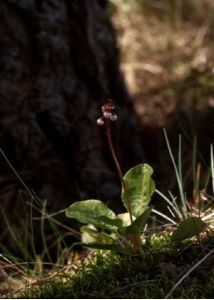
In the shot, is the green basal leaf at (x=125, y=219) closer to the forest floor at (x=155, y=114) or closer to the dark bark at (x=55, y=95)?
the forest floor at (x=155, y=114)

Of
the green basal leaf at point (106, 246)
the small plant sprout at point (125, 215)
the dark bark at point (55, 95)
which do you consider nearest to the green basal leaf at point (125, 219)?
the small plant sprout at point (125, 215)

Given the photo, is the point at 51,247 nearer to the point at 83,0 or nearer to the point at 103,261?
the point at 103,261

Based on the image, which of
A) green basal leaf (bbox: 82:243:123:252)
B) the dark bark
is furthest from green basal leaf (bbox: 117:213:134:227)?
the dark bark

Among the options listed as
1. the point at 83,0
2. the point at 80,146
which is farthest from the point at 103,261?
the point at 83,0

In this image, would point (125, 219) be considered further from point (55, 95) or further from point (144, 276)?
point (55, 95)

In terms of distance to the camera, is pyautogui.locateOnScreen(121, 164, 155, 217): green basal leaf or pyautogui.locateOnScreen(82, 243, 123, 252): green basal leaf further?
pyautogui.locateOnScreen(121, 164, 155, 217): green basal leaf

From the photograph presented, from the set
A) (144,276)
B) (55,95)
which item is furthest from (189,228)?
(55,95)

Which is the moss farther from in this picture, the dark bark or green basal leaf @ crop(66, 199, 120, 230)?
the dark bark
